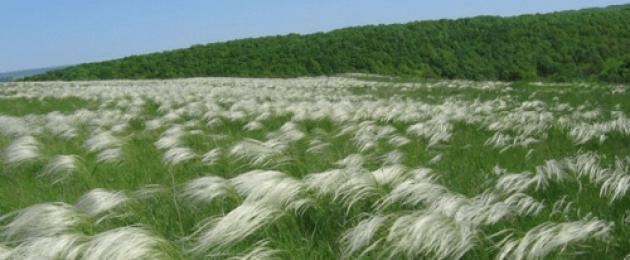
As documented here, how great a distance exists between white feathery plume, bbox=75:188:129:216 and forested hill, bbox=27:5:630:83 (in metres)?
50.3

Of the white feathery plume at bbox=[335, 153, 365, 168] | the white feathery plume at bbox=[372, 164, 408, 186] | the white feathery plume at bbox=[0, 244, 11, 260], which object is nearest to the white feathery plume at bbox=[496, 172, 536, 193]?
the white feathery plume at bbox=[372, 164, 408, 186]

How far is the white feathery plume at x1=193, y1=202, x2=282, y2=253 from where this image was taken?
2.83m

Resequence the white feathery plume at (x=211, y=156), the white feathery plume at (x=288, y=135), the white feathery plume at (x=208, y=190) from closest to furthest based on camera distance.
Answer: the white feathery plume at (x=208, y=190) < the white feathery plume at (x=211, y=156) < the white feathery plume at (x=288, y=135)

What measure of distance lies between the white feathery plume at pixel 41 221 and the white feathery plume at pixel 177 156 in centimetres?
206

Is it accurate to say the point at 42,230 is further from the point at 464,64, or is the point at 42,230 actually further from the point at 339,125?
the point at 464,64

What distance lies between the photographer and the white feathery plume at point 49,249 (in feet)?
8.52

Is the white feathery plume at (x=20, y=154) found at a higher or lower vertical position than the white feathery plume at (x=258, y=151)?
higher

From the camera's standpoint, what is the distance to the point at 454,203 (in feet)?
10.3

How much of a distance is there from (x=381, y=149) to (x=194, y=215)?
2954 millimetres

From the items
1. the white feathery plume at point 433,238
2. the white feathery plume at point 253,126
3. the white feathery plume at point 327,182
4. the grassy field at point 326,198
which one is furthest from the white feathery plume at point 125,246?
the white feathery plume at point 253,126

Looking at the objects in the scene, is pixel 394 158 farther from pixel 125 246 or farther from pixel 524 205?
pixel 125 246

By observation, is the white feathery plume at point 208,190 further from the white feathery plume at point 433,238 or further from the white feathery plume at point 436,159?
the white feathery plume at point 436,159

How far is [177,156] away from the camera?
18.0 feet

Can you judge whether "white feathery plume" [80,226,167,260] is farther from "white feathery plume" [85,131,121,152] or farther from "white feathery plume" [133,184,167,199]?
"white feathery plume" [85,131,121,152]
